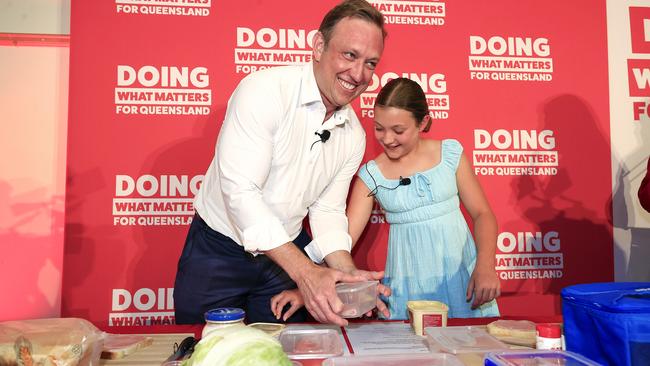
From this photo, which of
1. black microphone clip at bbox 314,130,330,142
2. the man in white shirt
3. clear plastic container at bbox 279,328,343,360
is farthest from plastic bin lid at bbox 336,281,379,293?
black microphone clip at bbox 314,130,330,142

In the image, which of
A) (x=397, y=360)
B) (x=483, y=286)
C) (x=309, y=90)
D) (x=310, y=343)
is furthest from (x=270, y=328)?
(x=483, y=286)

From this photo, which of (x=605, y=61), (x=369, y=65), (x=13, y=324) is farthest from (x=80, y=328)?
(x=605, y=61)

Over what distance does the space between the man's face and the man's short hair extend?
0.02 m

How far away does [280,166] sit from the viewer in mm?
1731

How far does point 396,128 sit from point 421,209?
1.25 ft

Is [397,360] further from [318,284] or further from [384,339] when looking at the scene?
[318,284]

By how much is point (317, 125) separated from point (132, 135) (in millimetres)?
1201

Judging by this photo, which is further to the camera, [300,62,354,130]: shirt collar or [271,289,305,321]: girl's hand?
[300,62,354,130]: shirt collar

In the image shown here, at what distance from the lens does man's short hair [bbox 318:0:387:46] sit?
1623 mm

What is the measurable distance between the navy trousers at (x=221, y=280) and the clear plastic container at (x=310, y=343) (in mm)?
563

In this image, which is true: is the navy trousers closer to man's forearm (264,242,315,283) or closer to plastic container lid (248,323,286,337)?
man's forearm (264,242,315,283)

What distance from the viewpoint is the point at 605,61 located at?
9.29 ft

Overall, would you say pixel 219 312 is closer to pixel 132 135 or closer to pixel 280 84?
pixel 280 84

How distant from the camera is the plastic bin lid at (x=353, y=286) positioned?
121 centimetres
